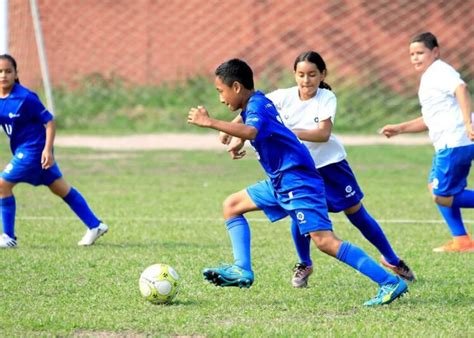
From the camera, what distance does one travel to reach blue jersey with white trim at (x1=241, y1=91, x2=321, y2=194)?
552 cm

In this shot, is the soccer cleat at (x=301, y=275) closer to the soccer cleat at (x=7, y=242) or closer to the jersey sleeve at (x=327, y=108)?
the jersey sleeve at (x=327, y=108)

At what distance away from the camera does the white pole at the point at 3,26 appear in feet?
63.9

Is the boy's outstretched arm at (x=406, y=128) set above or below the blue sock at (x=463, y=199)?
above

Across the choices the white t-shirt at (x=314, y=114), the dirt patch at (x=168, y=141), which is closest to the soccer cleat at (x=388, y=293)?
the white t-shirt at (x=314, y=114)

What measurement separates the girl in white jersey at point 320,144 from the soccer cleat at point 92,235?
2.30 m

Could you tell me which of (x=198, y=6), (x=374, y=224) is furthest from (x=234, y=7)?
(x=374, y=224)

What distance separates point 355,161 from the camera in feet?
48.6

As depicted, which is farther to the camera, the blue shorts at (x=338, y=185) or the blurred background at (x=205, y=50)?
the blurred background at (x=205, y=50)

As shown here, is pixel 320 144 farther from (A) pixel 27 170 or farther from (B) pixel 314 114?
(A) pixel 27 170

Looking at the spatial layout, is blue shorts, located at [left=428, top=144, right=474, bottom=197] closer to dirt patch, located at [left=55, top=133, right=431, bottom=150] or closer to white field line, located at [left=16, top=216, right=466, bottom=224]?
white field line, located at [left=16, top=216, right=466, bottom=224]

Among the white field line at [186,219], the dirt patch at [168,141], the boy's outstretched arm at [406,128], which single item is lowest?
the dirt patch at [168,141]

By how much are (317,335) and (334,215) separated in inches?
220

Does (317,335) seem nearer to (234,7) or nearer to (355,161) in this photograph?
(355,161)

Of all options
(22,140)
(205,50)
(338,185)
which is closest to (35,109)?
(22,140)
